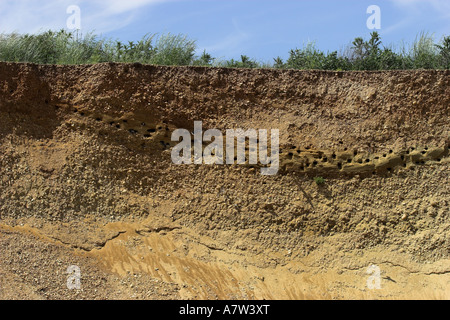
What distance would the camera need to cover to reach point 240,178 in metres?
10.4

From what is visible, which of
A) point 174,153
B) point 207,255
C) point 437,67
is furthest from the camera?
point 437,67

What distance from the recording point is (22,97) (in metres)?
10.5

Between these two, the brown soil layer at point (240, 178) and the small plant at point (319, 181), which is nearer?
the brown soil layer at point (240, 178)

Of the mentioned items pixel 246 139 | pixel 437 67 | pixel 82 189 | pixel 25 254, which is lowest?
pixel 25 254

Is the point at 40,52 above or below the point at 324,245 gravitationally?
above

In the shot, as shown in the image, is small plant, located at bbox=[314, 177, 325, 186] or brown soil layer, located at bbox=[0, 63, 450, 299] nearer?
brown soil layer, located at bbox=[0, 63, 450, 299]

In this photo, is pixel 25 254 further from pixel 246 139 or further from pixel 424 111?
pixel 424 111

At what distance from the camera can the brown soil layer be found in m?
9.74

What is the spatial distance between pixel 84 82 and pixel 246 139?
312 cm

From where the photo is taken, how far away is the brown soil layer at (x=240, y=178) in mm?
9742

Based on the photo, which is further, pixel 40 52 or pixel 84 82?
pixel 40 52

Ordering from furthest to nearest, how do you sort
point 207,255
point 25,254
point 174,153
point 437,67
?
point 437,67
point 174,153
point 207,255
point 25,254

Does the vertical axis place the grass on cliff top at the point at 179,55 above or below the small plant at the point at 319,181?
above

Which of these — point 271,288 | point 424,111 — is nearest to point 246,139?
point 271,288
